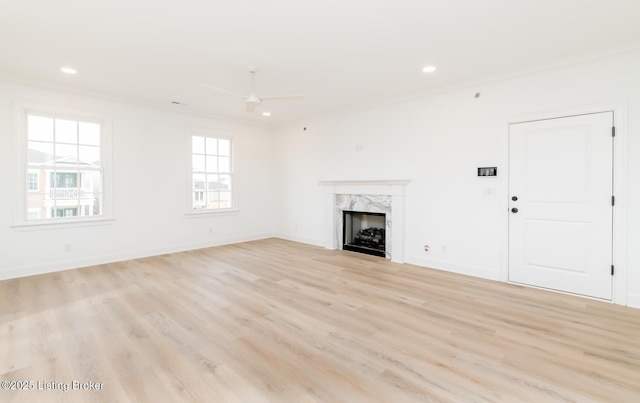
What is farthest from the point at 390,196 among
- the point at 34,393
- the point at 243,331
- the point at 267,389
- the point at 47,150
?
the point at 47,150

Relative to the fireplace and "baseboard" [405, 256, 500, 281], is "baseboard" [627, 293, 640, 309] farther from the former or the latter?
the fireplace

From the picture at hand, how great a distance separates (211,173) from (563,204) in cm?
587

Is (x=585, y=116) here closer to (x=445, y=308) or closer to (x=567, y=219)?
(x=567, y=219)

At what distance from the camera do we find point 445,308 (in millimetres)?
3148

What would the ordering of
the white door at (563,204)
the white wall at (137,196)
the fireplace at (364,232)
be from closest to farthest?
the white door at (563,204)
the white wall at (137,196)
the fireplace at (364,232)

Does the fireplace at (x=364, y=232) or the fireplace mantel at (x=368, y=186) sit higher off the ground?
the fireplace mantel at (x=368, y=186)

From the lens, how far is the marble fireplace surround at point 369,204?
5.05m

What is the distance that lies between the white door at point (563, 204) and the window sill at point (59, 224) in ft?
20.1

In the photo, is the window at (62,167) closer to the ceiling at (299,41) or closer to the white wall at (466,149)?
the ceiling at (299,41)

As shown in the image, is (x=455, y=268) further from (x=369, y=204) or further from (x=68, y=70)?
(x=68, y=70)

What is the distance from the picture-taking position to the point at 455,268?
4.46 meters

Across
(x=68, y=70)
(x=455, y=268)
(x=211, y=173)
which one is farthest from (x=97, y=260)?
(x=455, y=268)

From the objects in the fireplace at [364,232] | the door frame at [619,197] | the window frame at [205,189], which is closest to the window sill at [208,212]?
the window frame at [205,189]

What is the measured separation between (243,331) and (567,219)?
3834 millimetres
